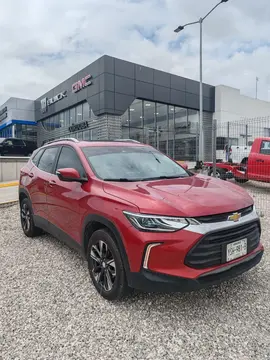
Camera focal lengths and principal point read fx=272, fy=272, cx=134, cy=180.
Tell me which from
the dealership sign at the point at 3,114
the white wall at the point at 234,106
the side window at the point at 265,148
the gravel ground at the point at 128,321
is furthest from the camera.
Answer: the dealership sign at the point at 3,114

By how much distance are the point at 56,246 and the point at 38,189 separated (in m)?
0.96

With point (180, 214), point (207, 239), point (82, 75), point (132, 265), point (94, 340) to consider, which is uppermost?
point (82, 75)

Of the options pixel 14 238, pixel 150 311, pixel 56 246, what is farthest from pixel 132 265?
pixel 14 238

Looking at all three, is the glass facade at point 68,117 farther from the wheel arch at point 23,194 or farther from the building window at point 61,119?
the wheel arch at point 23,194

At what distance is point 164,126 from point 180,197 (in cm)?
1883

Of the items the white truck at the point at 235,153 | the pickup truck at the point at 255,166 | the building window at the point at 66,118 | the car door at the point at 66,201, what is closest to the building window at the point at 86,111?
the building window at the point at 66,118

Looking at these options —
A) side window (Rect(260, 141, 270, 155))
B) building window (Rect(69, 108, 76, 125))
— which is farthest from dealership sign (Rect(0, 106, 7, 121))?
side window (Rect(260, 141, 270, 155))

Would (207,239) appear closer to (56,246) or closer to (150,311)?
(150,311)

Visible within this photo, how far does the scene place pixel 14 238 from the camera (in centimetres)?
490

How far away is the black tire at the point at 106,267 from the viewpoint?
2.55 meters

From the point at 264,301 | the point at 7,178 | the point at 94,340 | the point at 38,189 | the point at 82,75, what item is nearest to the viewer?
the point at 94,340

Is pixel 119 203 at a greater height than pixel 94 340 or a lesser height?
greater

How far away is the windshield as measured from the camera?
321cm

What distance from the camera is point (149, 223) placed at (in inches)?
92.4
